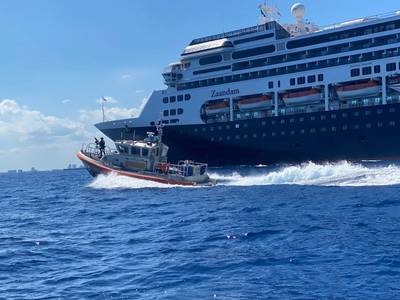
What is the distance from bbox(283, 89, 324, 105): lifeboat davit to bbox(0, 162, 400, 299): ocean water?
22214 mm

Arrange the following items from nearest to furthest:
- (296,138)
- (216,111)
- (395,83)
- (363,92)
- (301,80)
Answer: (395,83) → (363,92) → (296,138) → (301,80) → (216,111)

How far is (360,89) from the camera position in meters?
43.1

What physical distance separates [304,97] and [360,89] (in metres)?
5.41

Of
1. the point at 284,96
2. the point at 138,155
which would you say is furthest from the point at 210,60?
the point at 138,155

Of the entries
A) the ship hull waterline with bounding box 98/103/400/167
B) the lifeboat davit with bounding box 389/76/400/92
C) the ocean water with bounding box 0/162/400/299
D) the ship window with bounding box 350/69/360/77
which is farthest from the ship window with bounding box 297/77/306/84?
the ocean water with bounding box 0/162/400/299

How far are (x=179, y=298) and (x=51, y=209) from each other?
707 inches

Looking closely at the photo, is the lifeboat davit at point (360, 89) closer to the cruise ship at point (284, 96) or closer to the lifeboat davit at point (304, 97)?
the cruise ship at point (284, 96)

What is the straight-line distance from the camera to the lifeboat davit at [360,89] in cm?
4269

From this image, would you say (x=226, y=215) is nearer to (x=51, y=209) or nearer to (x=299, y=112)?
(x=51, y=209)

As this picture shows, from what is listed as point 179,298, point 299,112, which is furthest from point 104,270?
point 299,112

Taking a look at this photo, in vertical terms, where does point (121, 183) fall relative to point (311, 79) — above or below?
below

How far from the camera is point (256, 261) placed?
35.6 ft

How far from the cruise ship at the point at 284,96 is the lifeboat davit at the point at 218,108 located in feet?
0.37

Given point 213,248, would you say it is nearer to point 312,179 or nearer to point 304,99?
point 312,179
